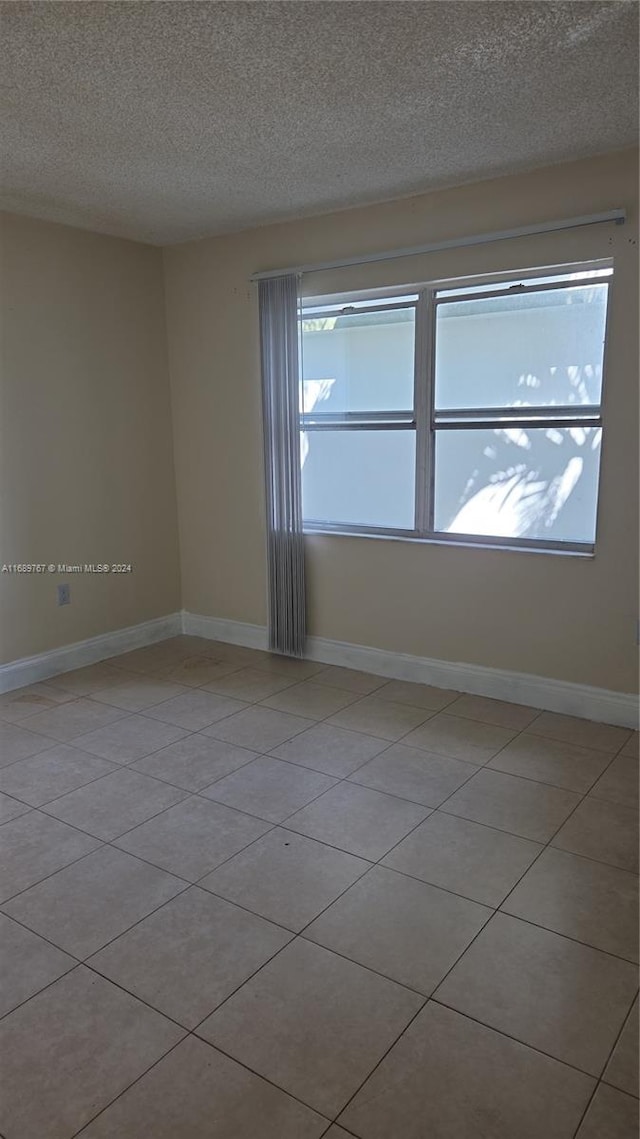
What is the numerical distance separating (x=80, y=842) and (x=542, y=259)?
288cm

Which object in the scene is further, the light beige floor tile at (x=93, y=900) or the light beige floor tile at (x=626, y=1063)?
the light beige floor tile at (x=93, y=900)

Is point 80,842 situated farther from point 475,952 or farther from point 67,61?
point 67,61

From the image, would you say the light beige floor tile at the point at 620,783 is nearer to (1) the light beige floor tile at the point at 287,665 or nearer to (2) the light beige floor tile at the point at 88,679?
(1) the light beige floor tile at the point at 287,665

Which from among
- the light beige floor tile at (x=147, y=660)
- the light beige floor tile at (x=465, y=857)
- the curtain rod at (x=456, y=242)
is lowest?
the light beige floor tile at (x=465, y=857)

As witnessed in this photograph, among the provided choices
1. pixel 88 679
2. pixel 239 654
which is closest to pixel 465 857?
pixel 239 654

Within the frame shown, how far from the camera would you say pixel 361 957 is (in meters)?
1.95

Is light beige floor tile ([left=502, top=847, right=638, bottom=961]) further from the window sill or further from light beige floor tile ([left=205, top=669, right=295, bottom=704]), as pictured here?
light beige floor tile ([left=205, top=669, right=295, bottom=704])

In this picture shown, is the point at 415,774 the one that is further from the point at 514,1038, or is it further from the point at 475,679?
the point at 514,1038

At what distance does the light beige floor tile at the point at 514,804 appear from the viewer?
8.33 ft

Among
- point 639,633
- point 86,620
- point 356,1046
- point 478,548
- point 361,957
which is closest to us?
point 356,1046

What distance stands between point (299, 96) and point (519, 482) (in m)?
1.80

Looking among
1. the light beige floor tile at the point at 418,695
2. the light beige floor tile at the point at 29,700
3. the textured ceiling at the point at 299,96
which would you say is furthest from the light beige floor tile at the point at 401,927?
the textured ceiling at the point at 299,96

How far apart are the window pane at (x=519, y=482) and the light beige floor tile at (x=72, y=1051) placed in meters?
2.46

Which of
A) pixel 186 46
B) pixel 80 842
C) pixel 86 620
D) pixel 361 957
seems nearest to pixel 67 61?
pixel 186 46
